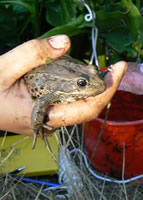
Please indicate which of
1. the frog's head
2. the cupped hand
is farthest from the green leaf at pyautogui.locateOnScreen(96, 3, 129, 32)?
the frog's head

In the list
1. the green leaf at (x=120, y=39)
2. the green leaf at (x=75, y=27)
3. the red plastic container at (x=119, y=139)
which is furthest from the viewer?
the green leaf at (x=120, y=39)

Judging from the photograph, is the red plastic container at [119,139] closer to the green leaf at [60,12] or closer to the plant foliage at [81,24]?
the plant foliage at [81,24]

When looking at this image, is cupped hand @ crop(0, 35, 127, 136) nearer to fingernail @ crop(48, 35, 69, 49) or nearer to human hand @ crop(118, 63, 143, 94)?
fingernail @ crop(48, 35, 69, 49)

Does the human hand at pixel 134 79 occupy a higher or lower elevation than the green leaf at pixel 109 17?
lower

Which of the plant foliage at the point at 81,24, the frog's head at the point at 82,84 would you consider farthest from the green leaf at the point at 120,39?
the frog's head at the point at 82,84

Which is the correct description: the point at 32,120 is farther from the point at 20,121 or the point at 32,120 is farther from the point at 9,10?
the point at 9,10

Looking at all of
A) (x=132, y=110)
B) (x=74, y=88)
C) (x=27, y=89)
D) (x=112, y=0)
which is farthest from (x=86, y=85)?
(x=112, y=0)

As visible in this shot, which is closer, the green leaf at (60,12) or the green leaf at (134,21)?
the green leaf at (134,21)
